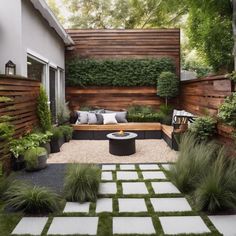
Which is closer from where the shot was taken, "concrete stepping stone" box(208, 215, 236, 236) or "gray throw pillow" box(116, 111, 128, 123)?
"concrete stepping stone" box(208, 215, 236, 236)

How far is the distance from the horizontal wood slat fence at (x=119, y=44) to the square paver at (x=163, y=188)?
6927 mm

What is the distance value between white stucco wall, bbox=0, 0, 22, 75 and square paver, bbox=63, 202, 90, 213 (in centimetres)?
328

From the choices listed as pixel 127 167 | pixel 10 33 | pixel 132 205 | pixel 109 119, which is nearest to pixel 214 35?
pixel 109 119

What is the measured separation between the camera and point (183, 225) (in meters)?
2.79

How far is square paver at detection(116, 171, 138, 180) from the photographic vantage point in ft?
14.1

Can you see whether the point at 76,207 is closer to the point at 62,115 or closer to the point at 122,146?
the point at 122,146

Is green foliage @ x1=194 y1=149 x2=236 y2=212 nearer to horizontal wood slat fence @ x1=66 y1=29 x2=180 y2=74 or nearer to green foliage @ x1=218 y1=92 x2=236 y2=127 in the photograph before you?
green foliage @ x1=218 y1=92 x2=236 y2=127

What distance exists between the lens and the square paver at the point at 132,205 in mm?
3168

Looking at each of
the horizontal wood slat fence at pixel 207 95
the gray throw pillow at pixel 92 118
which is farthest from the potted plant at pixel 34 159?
the gray throw pillow at pixel 92 118

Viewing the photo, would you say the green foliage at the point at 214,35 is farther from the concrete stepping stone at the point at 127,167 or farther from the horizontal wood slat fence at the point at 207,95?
the concrete stepping stone at the point at 127,167

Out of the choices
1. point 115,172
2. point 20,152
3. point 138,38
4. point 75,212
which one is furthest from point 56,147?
point 138,38

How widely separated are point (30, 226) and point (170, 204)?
5.08 feet

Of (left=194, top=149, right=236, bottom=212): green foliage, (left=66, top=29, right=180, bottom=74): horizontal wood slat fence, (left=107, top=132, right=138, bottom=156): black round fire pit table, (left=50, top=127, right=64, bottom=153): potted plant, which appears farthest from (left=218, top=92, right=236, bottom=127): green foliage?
(left=66, top=29, right=180, bottom=74): horizontal wood slat fence

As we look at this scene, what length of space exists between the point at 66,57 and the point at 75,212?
7.96 meters
